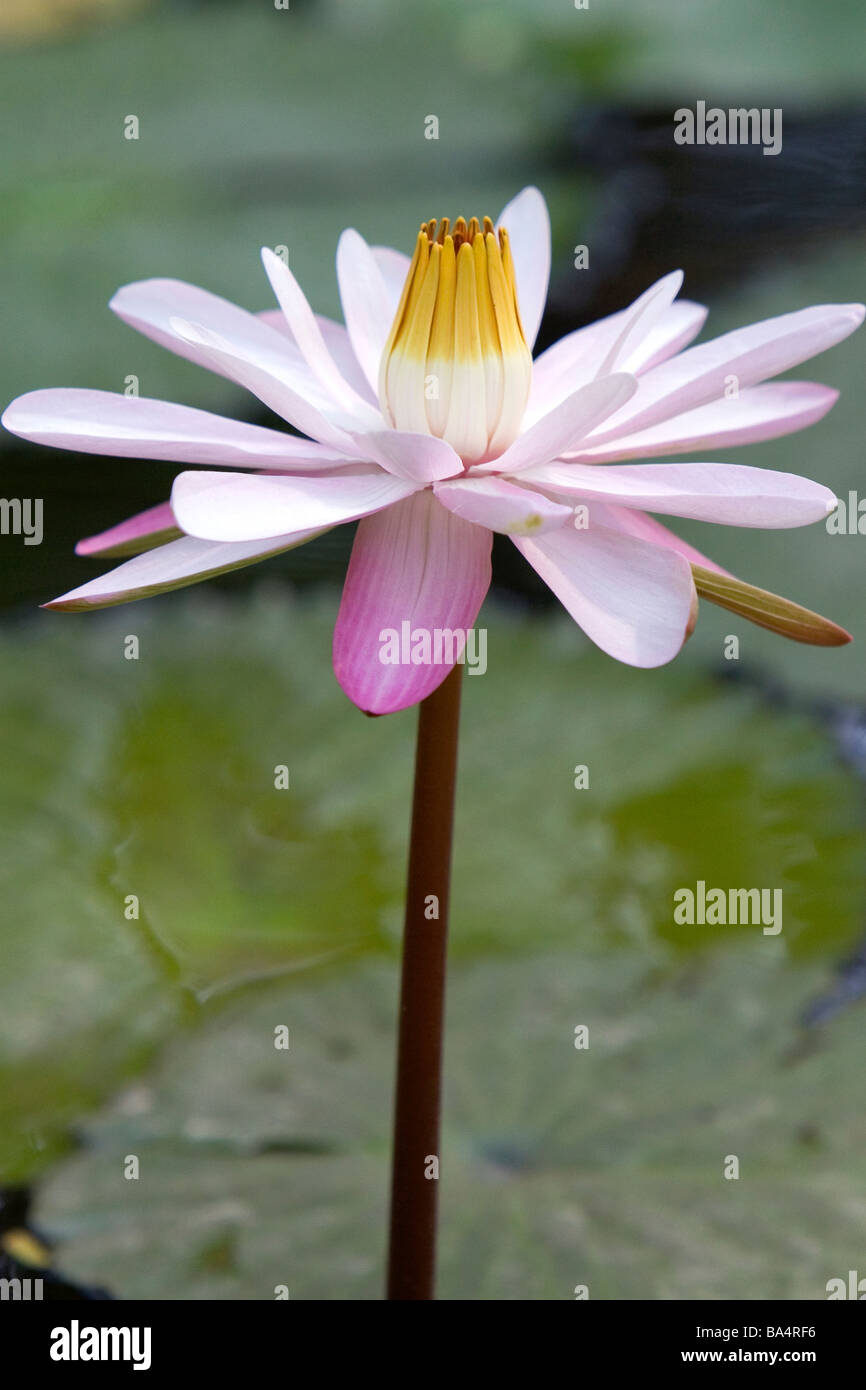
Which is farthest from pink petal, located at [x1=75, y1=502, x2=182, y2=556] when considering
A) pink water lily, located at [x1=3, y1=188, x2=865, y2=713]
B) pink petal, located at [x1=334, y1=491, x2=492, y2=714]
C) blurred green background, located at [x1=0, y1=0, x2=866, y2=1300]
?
blurred green background, located at [x1=0, y1=0, x2=866, y2=1300]

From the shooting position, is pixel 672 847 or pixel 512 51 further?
pixel 512 51

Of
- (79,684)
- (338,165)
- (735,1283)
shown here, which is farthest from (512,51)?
(735,1283)

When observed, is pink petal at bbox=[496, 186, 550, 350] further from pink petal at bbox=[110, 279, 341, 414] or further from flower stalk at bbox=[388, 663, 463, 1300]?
flower stalk at bbox=[388, 663, 463, 1300]

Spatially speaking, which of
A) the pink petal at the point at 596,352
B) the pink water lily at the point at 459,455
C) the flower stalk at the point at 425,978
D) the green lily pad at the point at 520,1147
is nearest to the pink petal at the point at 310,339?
the pink water lily at the point at 459,455

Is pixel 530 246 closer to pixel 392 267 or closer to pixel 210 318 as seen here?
pixel 392 267

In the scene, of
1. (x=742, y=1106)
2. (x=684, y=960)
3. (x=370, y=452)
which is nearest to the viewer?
(x=370, y=452)
